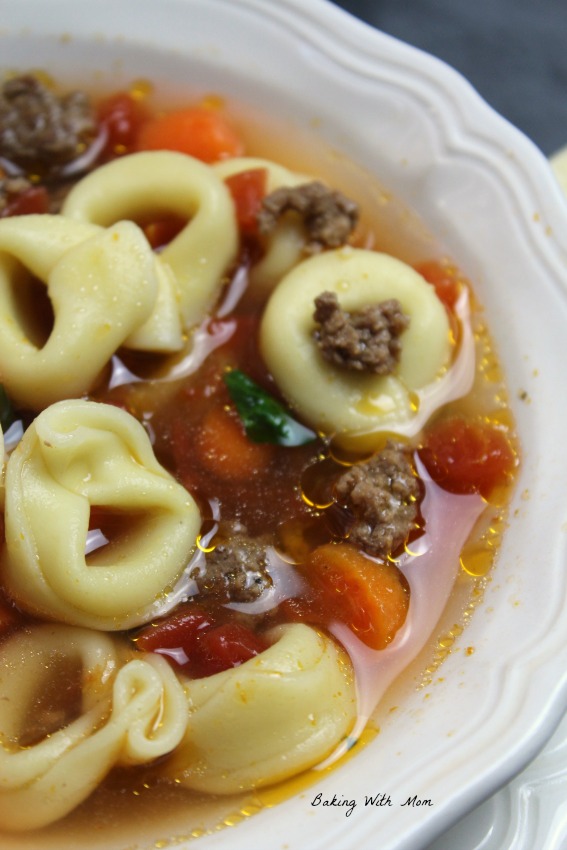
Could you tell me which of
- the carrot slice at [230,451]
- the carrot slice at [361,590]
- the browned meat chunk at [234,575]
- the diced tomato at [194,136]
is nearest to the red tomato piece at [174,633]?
the browned meat chunk at [234,575]

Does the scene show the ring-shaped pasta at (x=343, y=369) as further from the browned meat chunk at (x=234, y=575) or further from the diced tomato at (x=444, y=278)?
the browned meat chunk at (x=234, y=575)

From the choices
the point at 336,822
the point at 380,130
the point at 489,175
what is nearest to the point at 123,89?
the point at 380,130

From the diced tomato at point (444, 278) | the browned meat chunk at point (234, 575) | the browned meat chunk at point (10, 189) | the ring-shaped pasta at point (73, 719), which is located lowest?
the ring-shaped pasta at point (73, 719)

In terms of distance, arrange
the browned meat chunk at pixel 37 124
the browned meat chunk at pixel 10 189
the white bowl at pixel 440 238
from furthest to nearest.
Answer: the browned meat chunk at pixel 37 124 → the browned meat chunk at pixel 10 189 → the white bowl at pixel 440 238

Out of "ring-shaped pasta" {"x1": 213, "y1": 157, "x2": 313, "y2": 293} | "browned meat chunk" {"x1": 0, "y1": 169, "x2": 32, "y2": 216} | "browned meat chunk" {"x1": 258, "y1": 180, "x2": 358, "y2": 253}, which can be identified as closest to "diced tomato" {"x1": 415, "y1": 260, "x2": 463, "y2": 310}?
"browned meat chunk" {"x1": 258, "y1": 180, "x2": 358, "y2": 253}

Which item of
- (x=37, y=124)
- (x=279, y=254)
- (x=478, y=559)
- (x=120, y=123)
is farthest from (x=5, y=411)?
(x=478, y=559)

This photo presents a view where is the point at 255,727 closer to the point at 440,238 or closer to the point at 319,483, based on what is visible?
the point at 319,483
